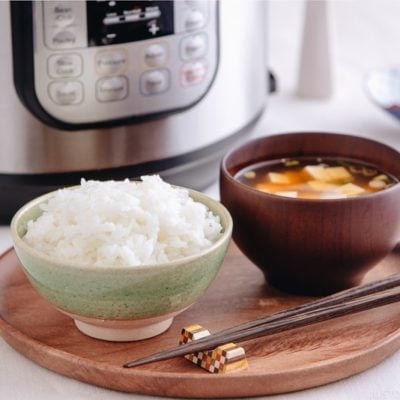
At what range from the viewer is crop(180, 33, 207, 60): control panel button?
943 millimetres

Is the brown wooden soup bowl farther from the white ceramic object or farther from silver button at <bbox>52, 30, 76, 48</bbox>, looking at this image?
the white ceramic object

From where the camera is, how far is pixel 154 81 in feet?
3.07

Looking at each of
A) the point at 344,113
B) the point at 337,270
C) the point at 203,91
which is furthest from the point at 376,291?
the point at 344,113

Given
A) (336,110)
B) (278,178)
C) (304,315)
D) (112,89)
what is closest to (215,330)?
(304,315)

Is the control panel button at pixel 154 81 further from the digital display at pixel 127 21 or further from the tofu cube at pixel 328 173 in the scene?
the tofu cube at pixel 328 173

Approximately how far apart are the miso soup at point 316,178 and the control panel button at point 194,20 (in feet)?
0.51

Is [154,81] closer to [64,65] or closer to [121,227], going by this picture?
[64,65]

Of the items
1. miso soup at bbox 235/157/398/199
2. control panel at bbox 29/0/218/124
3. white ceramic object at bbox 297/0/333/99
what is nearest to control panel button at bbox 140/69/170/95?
control panel at bbox 29/0/218/124

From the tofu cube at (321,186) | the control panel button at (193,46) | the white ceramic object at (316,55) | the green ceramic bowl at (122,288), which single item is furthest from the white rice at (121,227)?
the white ceramic object at (316,55)

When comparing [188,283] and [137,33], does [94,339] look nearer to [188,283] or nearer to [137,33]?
[188,283]

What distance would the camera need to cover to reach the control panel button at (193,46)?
37.1 inches

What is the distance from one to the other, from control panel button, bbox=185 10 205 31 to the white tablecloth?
0.19 metres

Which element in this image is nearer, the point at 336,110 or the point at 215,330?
the point at 215,330

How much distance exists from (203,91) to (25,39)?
19 cm
